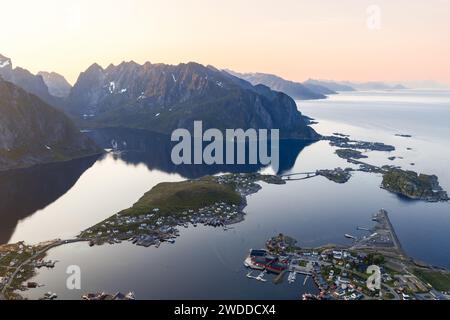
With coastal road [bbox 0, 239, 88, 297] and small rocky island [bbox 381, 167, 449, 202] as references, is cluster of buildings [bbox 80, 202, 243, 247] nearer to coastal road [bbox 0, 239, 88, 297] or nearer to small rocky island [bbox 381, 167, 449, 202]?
coastal road [bbox 0, 239, 88, 297]

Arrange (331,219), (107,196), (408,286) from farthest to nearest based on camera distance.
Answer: (107,196)
(331,219)
(408,286)

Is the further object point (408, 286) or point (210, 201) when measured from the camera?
point (210, 201)

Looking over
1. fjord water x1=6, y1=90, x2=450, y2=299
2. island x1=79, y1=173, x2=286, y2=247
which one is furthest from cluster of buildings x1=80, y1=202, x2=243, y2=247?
fjord water x1=6, y1=90, x2=450, y2=299

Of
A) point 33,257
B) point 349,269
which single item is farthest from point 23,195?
point 349,269

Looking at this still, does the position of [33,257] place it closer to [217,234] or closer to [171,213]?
[171,213]

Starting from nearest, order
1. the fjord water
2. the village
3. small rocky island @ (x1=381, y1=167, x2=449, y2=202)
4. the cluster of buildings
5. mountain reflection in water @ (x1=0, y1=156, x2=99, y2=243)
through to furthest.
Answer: the village → the fjord water → the cluster of buildings → mountain reflection in water @ (x1=0, y1=156, x2=99, y2=243) → small rocky island @ (x1=381, y1=167, x2=449, y2=202)

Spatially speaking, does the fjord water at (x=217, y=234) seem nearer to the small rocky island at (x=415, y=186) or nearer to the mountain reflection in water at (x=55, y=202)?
the mountain reflection in water at (x=55, y=202)
